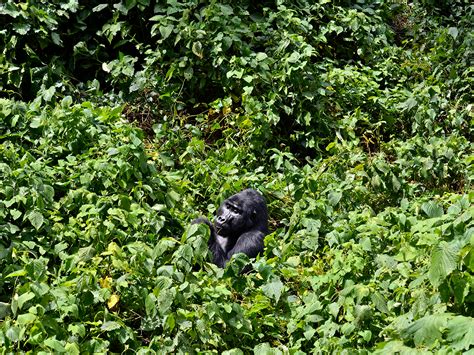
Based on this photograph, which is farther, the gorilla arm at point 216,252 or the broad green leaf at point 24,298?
the gorilla arm at point 216,252

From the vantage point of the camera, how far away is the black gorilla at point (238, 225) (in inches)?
210

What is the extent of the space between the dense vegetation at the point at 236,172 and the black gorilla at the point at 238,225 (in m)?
0.14

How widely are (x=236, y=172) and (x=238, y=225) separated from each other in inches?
24.2

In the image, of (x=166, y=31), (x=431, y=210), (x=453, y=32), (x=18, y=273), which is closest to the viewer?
(x=18, y=273)

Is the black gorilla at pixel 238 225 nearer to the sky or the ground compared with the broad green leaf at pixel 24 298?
nearer to the ground

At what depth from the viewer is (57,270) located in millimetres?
4758

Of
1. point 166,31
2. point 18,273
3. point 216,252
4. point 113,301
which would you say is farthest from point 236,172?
point 18,273

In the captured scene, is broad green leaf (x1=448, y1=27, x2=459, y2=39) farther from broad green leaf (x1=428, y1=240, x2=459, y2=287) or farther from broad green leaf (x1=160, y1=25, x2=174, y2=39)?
broad green leaf (x1=428, y1=240, x2=459, y2=287)

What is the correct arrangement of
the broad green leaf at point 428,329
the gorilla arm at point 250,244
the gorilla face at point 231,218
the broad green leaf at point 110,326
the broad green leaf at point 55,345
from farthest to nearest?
the gorilla face at point 231,218 < the gorilla arm at point 250,244 < the broad green leaf at point 110,326 < the broad green leaf at point 55,345 < the broad green leaf at point 428,329

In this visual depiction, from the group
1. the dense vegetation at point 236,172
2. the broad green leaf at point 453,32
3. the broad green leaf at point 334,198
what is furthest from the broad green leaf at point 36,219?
→ the broad green leaf at point 453,32

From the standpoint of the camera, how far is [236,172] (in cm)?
592

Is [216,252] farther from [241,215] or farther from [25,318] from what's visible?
[25,318]

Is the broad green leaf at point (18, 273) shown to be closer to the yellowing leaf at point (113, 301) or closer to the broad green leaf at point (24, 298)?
the broad green leaf at point (24, 298)

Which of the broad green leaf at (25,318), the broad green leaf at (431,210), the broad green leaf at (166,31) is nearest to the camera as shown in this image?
Answer: the broad green leaf at (25,318)
